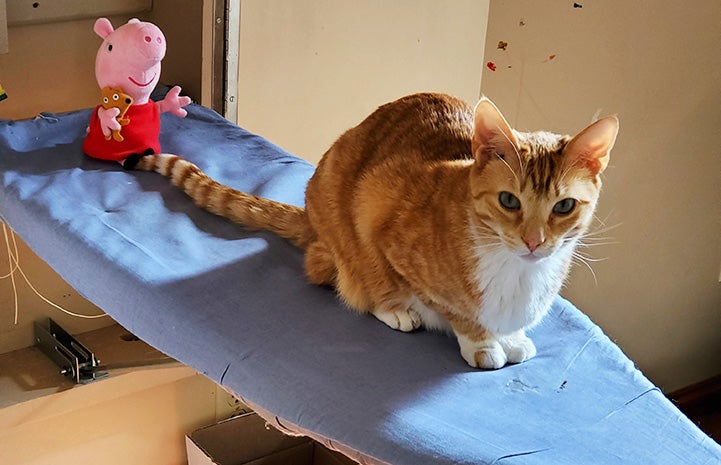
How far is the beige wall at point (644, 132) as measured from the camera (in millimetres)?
2170

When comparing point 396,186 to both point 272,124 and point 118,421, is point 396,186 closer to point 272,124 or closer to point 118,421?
point 272,124

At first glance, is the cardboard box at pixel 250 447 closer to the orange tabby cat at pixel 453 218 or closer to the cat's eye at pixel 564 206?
the orange tabby cat at pixel 453 218

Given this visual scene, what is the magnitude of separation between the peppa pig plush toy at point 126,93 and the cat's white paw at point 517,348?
743mm

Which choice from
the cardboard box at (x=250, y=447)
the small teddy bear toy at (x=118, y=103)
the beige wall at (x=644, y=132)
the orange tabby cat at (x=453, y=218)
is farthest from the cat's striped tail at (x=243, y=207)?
the beige wall at (x=644, y=132)

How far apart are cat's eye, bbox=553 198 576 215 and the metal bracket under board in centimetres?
110

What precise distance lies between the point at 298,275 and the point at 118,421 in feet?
3.07

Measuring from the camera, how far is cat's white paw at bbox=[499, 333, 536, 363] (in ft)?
3.96

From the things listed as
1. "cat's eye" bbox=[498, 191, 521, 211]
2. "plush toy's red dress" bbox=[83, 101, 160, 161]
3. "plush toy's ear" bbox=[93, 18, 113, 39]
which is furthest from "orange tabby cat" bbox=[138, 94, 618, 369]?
"plush toy's ear" bbox=[93, 18, 113, 39]

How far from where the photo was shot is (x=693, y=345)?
8.30ft

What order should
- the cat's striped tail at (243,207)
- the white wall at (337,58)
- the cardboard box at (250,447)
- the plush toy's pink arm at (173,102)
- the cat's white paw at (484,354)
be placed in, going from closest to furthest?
the cat's white paw at (484,354)
the cat's striped tail at (243,207)
the plush toy's pink arm at (173,102)
the white wall at (337,58)
the cardboard box at (250,447)

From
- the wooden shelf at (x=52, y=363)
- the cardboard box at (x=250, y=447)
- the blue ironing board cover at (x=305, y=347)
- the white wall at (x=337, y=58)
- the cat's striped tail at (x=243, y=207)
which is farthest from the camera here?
the cardboard box at (x=250, y=447)

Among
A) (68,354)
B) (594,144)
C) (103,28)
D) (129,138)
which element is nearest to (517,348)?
(594,144)

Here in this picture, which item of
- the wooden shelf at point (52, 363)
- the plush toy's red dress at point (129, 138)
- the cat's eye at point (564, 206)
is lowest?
the wooden shelf at point (52, 363)

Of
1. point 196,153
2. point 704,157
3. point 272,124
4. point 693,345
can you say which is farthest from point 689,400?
point 196,153
